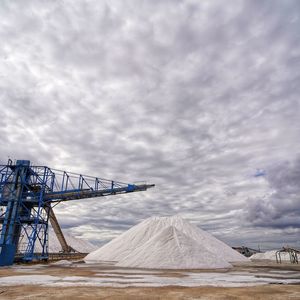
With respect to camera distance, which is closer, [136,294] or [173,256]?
[136,294]

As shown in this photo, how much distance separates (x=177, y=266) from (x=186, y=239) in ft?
19.4

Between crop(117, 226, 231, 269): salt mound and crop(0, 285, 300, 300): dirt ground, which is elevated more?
crop(117, 226, 231, 269): salt mound

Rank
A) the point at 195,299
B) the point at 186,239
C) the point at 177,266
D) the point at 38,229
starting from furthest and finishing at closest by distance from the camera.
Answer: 1. the point at 38,229
2. the point at 186,239
3. the point at 177,266
4. the point at 195,299

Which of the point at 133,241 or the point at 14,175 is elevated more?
the point at 14,175

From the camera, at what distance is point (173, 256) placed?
29.0 m

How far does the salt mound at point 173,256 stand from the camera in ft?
90.9

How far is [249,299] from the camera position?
962 cm

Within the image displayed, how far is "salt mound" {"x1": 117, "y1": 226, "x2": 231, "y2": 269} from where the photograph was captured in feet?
90.9

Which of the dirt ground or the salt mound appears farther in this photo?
the salt mound

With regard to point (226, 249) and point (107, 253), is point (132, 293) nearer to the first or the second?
point (107, 253)

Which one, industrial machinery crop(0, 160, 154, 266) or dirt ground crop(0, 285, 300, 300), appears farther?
industrial machinery crop(0, 160, 154, 266)

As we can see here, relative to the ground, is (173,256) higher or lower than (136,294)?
higher

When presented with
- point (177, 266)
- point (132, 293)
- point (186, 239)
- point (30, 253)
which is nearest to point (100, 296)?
point (132, 293)

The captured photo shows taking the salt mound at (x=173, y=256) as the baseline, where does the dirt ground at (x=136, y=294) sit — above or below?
below
